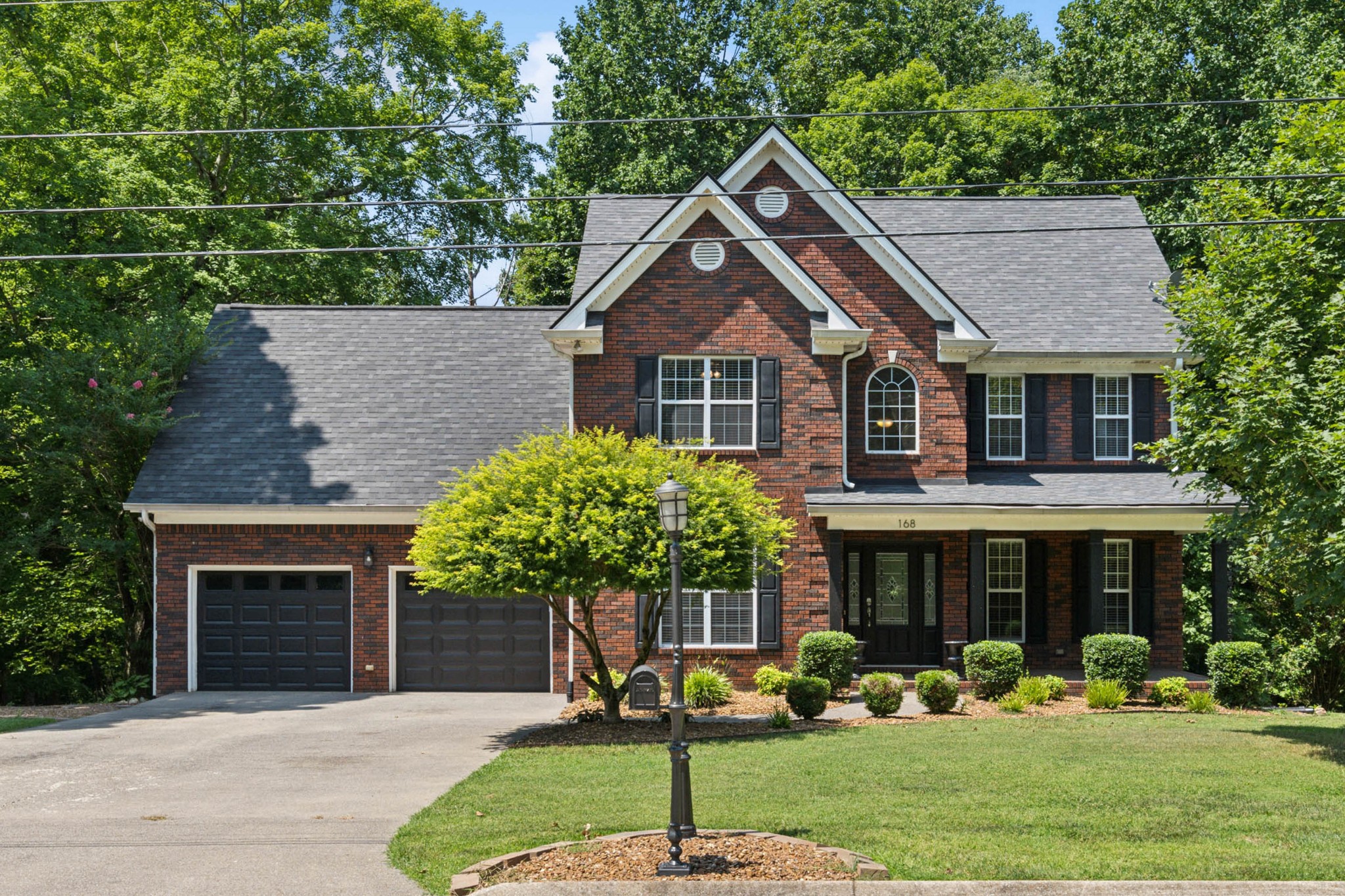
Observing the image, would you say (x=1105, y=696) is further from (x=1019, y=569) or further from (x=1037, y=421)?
(x=1037, y=421)

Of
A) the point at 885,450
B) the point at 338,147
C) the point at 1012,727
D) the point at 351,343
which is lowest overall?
the point at 1012,727

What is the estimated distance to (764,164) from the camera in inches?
936

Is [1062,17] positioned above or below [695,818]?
above

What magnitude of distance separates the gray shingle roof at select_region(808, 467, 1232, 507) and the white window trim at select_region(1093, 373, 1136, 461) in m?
0.31

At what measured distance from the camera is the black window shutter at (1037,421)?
24141mm

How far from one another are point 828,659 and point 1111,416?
788 centimetres

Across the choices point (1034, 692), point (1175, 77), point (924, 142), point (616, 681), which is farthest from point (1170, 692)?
point (924, 142)

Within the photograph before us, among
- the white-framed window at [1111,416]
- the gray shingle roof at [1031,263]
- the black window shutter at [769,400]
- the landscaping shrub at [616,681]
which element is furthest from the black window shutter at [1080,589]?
the landscaping shrub at [616,681]

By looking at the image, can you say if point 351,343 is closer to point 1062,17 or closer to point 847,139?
point 847,139

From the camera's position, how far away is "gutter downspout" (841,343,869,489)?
22.5m

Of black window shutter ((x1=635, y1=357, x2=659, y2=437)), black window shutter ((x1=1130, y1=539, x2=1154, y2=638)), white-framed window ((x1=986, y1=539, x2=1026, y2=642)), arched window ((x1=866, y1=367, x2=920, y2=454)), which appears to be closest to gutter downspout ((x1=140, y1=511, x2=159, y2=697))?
black window shutter ((x1=635, y1=357, x2=659, y2=437))

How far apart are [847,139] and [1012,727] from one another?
25263mm

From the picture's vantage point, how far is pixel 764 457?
22.3 m

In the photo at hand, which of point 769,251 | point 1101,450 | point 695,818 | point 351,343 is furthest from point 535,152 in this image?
point 695,818
